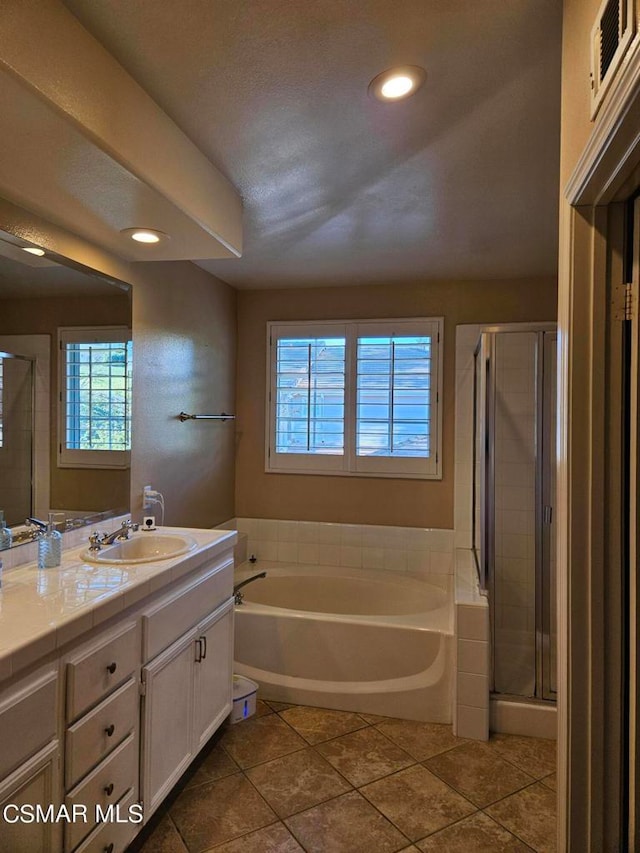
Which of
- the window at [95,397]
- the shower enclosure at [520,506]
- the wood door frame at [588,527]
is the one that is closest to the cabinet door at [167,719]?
the window at [95,397]

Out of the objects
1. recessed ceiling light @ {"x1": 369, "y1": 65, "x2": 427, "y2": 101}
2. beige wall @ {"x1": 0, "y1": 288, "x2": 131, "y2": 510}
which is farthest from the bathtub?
recessed ceiling light @ {"x1": 369, "y1": 65, "x2": 427, "y2": 101}

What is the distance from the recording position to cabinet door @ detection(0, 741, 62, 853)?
1.14 meters

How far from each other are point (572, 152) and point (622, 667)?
1.17 m

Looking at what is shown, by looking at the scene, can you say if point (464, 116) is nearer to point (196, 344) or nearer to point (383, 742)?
point (196, 344)

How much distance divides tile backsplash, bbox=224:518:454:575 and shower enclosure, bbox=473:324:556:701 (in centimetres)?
76

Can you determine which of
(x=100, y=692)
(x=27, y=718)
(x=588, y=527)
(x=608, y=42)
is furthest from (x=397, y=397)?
(x=27, y=718)

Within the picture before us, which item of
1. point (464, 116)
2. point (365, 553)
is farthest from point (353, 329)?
point (464, 116)

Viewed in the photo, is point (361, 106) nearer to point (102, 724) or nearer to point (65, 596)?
point (65, 596)

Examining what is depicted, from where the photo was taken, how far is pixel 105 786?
4.86 ft

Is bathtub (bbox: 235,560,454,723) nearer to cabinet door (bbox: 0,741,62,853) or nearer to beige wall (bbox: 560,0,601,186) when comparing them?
cabinet door (bbox: 0,741,62,853)

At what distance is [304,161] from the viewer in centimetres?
194

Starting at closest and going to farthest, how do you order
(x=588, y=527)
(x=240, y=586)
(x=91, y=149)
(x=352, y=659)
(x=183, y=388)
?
(x=588, y=527)
(x=91, y=149)
(x=352, y=659)
(x=183, y=388)
(x=240, y=586)

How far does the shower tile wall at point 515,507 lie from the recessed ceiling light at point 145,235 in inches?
72.3

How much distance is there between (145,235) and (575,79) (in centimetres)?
160
